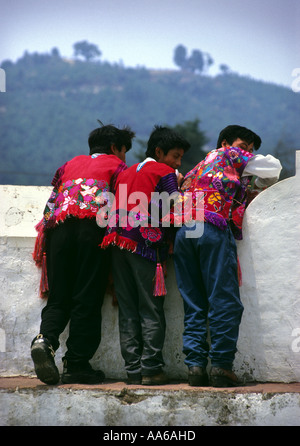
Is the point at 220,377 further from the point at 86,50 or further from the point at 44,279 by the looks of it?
the point at 86,50

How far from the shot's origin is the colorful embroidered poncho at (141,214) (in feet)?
13.1

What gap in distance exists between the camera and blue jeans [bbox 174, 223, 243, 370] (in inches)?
152

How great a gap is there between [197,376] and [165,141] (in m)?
1.58

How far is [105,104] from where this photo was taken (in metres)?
99.4

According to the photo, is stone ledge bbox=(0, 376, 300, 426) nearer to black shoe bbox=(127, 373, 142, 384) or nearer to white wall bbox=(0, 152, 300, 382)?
black shoe bbox=(127, 373, 142, 384)

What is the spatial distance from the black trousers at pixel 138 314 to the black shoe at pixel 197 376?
201 millimetres

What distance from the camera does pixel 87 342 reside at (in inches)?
158

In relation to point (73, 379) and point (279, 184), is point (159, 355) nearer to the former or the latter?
point (73, 379)

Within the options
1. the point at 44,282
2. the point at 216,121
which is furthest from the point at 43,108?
the point at 44,282

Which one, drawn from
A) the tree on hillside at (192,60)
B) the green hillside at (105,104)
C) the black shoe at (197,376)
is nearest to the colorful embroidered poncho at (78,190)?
the black shoe at (197,376)

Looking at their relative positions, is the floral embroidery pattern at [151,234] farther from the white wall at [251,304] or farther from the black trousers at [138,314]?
the white wall at [251,304]

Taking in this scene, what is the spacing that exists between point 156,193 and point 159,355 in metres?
1.03

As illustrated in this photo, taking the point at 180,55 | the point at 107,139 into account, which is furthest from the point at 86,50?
the point at 107,139
